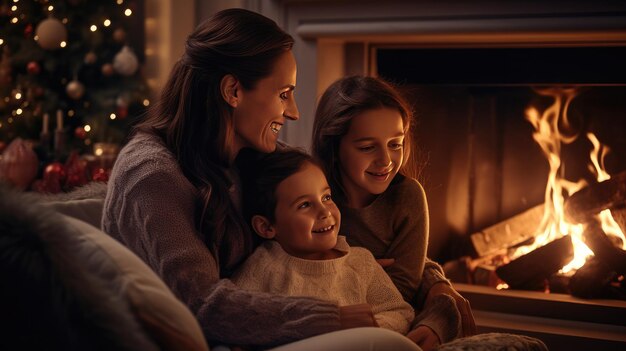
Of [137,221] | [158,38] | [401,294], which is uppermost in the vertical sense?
[158,38]

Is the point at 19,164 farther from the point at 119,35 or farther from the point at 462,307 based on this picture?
the point at 462,307

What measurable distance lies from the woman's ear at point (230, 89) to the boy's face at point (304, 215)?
0.21 metres

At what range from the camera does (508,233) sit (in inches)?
118

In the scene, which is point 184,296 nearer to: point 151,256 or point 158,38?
point 151,256

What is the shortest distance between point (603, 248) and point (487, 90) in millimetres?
697

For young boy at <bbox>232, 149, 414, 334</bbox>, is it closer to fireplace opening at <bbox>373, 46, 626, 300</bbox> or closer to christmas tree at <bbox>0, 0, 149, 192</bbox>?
fireplace opening at <bbox>373, 46, 626, 300</bbox>

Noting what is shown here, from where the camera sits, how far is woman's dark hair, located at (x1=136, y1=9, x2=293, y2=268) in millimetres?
1725

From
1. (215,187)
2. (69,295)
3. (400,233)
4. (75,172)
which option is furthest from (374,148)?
(75,172)

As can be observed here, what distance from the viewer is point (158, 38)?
10.8 ft

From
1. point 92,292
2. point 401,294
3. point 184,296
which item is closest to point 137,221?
point 184,296

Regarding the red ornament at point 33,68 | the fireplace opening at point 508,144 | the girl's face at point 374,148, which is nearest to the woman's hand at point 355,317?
the girl's face at point 374,148

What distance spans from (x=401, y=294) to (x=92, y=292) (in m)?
0.98

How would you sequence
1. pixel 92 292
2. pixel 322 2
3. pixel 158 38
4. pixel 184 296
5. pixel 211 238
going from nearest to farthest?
pixel 92 292
pixel 184 296
pixel 211 238
pixel 322 2
pixel 158 38

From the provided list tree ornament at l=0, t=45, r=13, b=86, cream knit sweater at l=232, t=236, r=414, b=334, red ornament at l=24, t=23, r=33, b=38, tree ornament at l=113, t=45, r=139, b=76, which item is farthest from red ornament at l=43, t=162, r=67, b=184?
cream knit sweater at l=232, t=236, r=414, b=334
